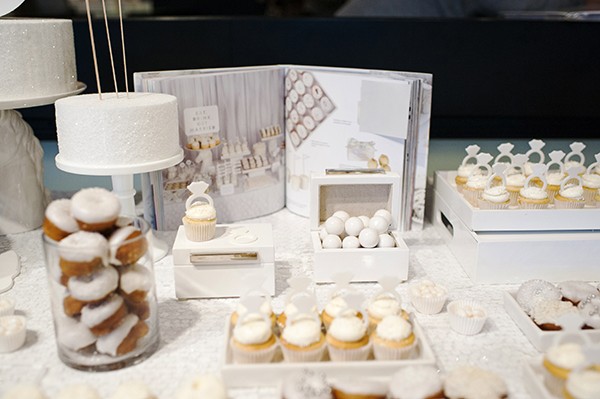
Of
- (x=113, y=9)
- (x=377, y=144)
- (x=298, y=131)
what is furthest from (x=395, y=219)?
(x=113, y=9)

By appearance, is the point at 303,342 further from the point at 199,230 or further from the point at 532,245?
the point at 532,245

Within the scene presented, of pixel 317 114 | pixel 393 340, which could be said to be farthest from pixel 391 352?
pixel 317 114

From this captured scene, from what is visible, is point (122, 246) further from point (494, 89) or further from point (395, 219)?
point (494, 89)

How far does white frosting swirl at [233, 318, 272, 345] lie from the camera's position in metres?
0.89

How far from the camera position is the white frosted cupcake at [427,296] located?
1087mm

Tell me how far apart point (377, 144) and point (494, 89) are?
983mm

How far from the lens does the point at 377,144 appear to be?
4.70 ft

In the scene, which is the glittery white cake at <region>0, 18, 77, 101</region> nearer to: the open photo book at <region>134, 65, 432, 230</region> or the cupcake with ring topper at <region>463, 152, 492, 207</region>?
the open photo book at <region>134, 65, 432, 230</region>

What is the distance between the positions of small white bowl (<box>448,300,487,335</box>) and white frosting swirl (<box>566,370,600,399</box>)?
0.23m

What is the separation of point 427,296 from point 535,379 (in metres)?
0.26

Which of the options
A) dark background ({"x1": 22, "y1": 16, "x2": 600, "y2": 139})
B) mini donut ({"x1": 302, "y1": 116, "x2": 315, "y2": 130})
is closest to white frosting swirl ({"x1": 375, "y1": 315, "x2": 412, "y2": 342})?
mini donut ({"x1": 302, "y1": 116, "x2": 315, "y2": 130})

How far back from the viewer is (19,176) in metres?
1.45

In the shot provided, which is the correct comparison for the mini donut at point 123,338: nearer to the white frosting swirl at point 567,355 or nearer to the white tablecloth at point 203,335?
the white tablecloth at point 203,335

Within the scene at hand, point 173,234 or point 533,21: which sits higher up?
point 533,21
